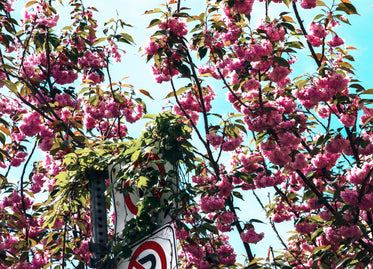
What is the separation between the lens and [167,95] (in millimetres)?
4113

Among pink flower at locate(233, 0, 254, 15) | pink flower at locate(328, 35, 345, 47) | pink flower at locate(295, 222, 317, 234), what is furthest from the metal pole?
pink flower at locate(328, 35, 345, 47)

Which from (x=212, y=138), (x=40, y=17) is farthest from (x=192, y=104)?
(x=40, y=17)

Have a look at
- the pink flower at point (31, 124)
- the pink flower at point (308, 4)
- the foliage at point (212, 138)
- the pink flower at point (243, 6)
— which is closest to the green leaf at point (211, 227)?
the foliage at point (212, 138)

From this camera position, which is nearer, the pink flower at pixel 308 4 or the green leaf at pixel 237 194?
the pink flower at pixel 308 4

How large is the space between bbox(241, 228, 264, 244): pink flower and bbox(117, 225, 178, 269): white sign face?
1410 mm

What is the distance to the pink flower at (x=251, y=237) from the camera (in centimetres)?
393

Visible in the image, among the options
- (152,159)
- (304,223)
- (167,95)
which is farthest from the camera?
(304,223)

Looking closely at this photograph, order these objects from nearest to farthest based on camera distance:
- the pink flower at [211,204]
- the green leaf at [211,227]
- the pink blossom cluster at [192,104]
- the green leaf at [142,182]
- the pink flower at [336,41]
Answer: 1. the green leaf at [142,182]
2. the green leaf at [211,227]
3. the pink flower at [211,204]
4. the pink blossom cluster at [192,104]
5. the pink flower at [336,41]

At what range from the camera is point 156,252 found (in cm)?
255

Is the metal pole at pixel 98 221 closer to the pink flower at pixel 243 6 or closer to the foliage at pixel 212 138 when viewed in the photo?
the foliage at pixel 212 138

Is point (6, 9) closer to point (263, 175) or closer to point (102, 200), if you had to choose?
point (102, 200)

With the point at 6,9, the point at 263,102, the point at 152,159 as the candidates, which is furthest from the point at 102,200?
the point at 6,9

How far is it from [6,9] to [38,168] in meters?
2.02

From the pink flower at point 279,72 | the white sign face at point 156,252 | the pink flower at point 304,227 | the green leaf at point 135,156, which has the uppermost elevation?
the pink flower at point 279,72
